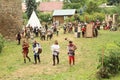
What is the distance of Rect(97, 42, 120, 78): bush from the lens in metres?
14.9

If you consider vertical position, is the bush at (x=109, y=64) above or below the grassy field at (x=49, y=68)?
above

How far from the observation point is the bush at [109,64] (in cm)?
1486

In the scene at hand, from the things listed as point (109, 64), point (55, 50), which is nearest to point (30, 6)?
point (55, 50)

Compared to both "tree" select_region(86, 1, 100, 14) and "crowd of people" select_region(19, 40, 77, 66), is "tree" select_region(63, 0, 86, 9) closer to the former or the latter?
"tree" select_region(86, 1, 100, 14)

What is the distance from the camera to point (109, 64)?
15039 millimetres

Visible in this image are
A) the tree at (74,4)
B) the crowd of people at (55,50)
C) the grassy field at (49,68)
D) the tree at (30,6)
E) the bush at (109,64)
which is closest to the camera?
the bush at (109,64)

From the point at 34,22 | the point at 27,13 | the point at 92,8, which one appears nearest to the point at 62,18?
the point at 27,13

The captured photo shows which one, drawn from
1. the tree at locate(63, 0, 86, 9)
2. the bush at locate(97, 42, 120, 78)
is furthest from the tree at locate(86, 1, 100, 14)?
the bush at locate(97, 42, 120, 78)

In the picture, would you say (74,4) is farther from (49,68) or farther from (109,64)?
(109,64)

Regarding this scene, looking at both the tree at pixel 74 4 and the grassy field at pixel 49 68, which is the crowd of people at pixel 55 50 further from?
the tree at pixel 74 4

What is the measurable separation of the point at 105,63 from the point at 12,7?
1796 centimetres

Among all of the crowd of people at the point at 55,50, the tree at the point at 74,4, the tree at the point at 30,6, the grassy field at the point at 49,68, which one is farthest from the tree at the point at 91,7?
the tree at the point at 74,4

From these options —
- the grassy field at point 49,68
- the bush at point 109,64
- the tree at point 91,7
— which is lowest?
the grassy field at point 49,68

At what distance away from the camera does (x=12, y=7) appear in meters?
31.4
